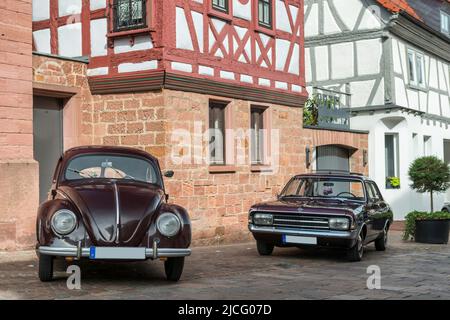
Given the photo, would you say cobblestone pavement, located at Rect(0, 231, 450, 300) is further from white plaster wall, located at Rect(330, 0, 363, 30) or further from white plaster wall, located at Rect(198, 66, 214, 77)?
white plaster wall, located at Rect(330, 0, 363, 30)

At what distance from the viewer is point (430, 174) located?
51.6 ft

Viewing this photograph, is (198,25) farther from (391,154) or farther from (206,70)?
(391,154)

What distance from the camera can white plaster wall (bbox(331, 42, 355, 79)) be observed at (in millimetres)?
22016

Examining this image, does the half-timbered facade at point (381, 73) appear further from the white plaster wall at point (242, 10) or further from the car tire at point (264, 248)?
the car tire at point (264, 248)

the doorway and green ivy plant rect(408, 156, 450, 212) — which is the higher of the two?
the doorway

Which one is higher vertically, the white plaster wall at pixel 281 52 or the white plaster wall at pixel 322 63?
the white plaster wall at pixel 322 63

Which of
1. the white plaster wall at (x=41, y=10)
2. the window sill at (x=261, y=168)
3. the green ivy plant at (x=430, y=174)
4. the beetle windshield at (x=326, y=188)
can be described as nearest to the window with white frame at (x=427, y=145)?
the green ivy plant at (x=430, y=174)

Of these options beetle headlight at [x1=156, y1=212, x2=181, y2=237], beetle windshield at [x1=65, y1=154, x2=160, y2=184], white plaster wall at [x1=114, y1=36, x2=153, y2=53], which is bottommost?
beetle headlight at [x1=156, y1=212, x2=181, y2=237]

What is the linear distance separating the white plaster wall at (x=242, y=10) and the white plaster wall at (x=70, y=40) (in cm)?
334

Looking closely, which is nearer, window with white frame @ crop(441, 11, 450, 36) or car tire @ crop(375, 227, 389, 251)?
car tire @ crop(375, 227, 389, 251)

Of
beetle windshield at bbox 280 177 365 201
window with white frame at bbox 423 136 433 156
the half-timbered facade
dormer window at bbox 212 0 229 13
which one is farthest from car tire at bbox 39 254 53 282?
window with white frame at bbox 423 136 433 156

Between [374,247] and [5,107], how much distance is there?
25.7 feet

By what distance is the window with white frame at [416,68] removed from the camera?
74.3 feet

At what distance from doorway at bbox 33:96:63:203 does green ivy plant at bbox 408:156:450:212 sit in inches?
333
